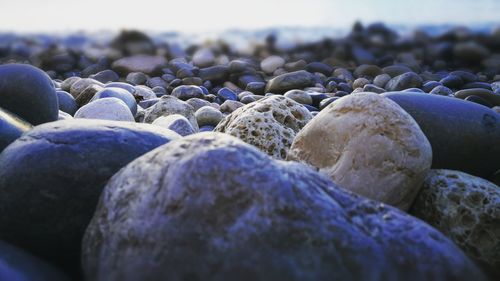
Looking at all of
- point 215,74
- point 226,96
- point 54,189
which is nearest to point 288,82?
point 226,96

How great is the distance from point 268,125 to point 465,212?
1.11 meters

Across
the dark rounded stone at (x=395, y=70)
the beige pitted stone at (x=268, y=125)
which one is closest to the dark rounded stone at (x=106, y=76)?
the dark rounded stone at (x=395, y=70)

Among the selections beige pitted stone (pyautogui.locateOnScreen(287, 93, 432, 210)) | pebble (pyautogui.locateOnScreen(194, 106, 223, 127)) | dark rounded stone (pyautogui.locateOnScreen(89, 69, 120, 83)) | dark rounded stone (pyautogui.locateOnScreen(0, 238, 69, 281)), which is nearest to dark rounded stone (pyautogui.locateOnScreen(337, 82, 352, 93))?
pebble (pyautogui.locateOnScreen(194, 106, 223, 127))

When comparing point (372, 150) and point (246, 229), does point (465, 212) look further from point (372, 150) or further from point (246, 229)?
point (246, 229)

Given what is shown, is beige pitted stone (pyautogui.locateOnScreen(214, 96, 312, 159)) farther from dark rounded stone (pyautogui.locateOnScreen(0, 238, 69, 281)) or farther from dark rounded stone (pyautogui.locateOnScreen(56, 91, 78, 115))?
dark rounded stone (pyautogui.locateOnScreen(56, 91, 78, 115))

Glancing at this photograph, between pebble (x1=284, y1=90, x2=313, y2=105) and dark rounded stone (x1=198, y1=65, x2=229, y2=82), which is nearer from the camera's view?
pebble (x1=284, y1=90, x2=313, y2=105)

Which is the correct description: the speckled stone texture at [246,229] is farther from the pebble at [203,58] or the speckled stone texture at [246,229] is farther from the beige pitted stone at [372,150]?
the pebble at [203,58]

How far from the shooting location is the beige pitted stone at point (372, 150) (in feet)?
8.04

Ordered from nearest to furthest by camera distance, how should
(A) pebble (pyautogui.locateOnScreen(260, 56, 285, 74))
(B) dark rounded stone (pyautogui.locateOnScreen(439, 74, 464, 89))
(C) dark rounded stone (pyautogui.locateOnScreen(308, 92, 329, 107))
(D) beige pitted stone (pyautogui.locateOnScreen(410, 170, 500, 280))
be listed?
1. (D) beige pitted stone (pyautogui.locateOnScreen(410, 170, 500, 280))
2. (C) dark rounded stone (pyautogui.locateOnScreen(308, 92, 329, 107))
3. (B) dark rounded stone (pyautogui.locateOnScreen(439, 74, 464, 89))
4. (A) pebble (pyautogui.locateOnScreen(260, 56, 285, 74))

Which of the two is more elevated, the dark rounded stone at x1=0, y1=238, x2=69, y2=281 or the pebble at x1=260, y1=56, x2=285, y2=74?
the dark rounded stone at x1=0, y1=238, x2=69, y2=281

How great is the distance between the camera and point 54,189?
214cm

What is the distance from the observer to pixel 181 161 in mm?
1758

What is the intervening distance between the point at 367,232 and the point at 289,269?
0.29 m

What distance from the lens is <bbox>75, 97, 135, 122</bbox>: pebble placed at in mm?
4234
